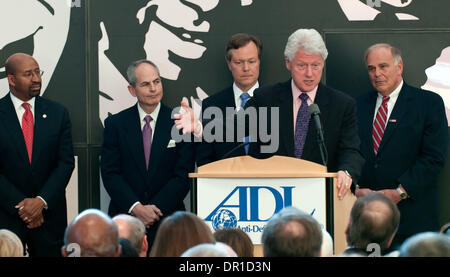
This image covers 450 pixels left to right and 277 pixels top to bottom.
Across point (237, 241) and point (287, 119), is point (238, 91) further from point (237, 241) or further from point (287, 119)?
point (237, 241)

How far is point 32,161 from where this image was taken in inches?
255

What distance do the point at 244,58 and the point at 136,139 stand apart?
1128 millimetres

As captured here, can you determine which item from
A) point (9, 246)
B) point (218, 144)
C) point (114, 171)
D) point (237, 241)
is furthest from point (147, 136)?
point (9, 246)

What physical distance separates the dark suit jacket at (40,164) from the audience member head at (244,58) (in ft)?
4.94

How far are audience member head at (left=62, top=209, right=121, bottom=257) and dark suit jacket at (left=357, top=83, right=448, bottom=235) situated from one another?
3.57 metres

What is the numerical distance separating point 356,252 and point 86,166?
4.01m

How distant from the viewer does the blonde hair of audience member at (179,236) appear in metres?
3.20

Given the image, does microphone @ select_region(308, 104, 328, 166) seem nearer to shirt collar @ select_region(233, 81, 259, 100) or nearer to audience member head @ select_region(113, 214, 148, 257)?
audience member head @ select_region(113, 214, 148, 257)

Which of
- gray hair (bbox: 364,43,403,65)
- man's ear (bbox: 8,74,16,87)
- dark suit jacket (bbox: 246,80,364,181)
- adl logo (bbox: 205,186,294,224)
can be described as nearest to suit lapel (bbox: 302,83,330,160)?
dark suit jacket (bbox: 246,80,364,181)

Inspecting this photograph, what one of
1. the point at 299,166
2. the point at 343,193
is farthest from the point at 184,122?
the point at 343,193

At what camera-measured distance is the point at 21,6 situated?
7.05m

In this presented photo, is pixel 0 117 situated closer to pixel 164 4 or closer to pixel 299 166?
pixel 164 4

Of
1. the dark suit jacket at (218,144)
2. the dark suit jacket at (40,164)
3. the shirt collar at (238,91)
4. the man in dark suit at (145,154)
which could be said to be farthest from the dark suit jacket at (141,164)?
the shirt collar at (238,91)

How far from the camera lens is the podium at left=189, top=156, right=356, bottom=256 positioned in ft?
14.5
